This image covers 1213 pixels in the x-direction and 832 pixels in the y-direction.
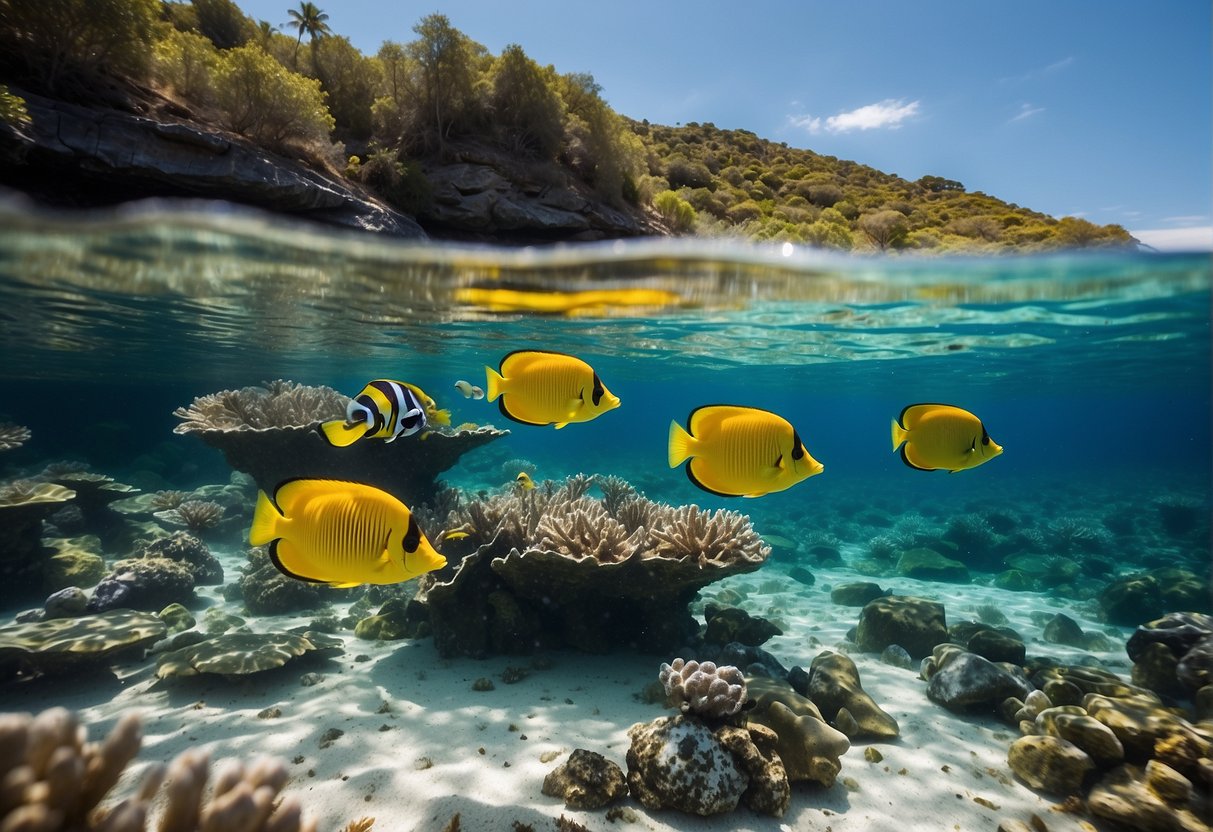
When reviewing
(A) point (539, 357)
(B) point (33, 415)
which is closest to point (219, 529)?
(A) point (539, 357)

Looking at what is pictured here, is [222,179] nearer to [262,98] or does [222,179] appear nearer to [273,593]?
[262,98]

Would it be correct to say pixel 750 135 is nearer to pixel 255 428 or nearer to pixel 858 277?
pixel 858 277

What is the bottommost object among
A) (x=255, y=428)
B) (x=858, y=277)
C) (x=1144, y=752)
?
(x=1144, y=752)

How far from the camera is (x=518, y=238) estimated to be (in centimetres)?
1045

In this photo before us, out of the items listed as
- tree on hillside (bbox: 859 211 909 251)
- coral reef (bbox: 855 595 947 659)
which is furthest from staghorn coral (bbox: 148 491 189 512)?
tree on hillside (bbox: 859 211 909 251)

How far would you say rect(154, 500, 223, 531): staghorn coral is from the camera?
1244 cm

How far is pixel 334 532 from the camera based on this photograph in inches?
90.0

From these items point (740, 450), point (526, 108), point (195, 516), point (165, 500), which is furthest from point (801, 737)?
point (165, 500)

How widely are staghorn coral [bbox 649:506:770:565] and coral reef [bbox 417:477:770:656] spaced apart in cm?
1

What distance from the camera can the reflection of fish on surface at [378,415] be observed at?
2.89 m

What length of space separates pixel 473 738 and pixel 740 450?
3952 mm

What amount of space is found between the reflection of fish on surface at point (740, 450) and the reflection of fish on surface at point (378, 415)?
1.70 metres

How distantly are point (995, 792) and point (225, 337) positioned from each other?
2498 cm

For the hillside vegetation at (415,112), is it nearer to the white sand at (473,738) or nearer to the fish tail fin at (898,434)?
the white sand at (473,738)
